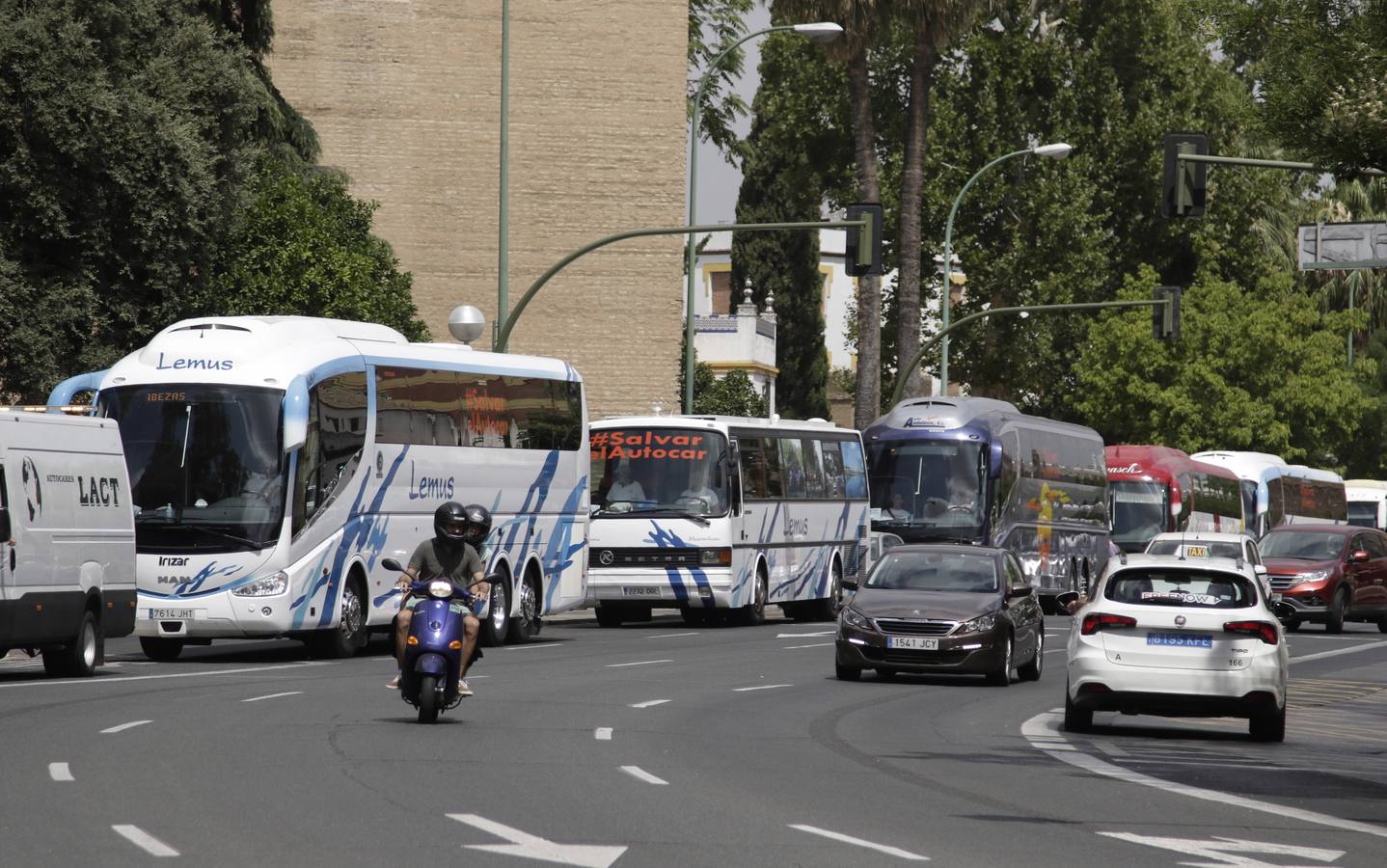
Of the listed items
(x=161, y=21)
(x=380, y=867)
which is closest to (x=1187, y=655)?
(x=380, y=867)

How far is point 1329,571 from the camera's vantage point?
3856cm

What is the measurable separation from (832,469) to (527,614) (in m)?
10.6

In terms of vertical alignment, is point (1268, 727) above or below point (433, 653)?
below

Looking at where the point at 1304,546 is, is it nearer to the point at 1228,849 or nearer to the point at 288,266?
the point at 288,266

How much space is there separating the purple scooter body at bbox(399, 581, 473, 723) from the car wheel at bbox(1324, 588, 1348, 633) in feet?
83.3

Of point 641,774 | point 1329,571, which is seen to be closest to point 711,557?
point 1329,571

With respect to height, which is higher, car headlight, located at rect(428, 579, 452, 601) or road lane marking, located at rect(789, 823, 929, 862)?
car headlight, located at rect(428, 579, 452, 601)

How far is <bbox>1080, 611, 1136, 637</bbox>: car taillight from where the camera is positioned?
699 inches

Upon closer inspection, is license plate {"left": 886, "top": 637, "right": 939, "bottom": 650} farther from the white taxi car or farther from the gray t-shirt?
the gray t-shirt

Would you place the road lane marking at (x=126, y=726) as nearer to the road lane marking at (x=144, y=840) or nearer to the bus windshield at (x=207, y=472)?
the road lane marking at (x=144, y=840)

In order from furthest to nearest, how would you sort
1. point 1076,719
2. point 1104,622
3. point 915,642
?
1. point 915,642
2. point 1076,719
3. point 1104,622

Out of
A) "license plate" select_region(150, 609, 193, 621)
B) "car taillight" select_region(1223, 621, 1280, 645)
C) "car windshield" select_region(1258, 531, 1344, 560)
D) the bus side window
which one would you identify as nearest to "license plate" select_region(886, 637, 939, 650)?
"car taillight" select_region(1223, 621, 1280, 645)

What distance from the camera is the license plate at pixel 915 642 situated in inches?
902

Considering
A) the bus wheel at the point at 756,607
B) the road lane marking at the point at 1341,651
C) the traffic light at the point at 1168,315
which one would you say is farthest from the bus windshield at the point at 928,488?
the traffic light at the point at 1168,315
